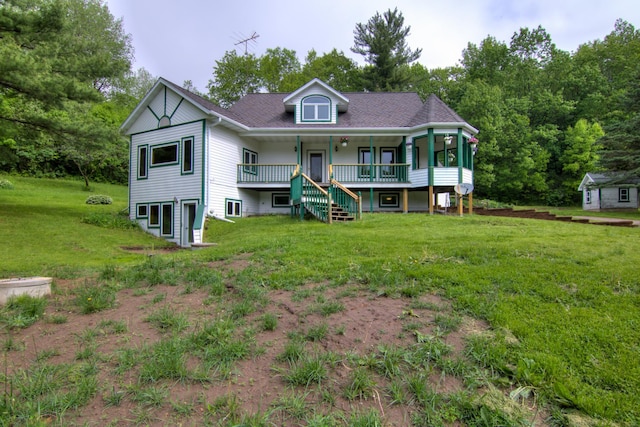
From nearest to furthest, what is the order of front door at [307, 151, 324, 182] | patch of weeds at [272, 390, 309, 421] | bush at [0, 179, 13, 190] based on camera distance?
patch of weeds at [272, 390, 309, 421] → front door at [307, 151, 324, 182] → bush at [0, 179, 13, 190]

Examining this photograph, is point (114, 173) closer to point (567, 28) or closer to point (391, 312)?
point (391, 312)

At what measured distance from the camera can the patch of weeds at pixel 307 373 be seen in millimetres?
2654

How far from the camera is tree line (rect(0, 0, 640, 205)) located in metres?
17.9

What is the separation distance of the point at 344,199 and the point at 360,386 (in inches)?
388

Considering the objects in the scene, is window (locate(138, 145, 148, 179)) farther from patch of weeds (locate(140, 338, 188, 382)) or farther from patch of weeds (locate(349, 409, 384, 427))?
patch of weeds (locate(349, 409, 384, 427))

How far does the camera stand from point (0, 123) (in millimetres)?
12859

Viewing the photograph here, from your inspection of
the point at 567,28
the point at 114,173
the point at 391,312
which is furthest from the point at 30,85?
the point at 567,28

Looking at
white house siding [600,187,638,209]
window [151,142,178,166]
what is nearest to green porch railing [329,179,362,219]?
window [151,142,178,166]

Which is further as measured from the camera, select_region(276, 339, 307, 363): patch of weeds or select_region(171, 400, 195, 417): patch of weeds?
select_region(276, 339, 307, 363): patch of weeds

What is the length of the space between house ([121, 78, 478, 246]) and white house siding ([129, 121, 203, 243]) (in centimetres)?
4

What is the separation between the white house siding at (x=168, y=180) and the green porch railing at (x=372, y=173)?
6179 mm

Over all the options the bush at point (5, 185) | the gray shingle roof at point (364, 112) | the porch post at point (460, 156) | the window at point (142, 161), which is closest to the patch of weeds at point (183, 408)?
the gray shingle roof at point (364, 112)

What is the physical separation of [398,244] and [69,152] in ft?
83.0

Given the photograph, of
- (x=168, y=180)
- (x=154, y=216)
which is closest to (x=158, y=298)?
(x=168, y=180)
